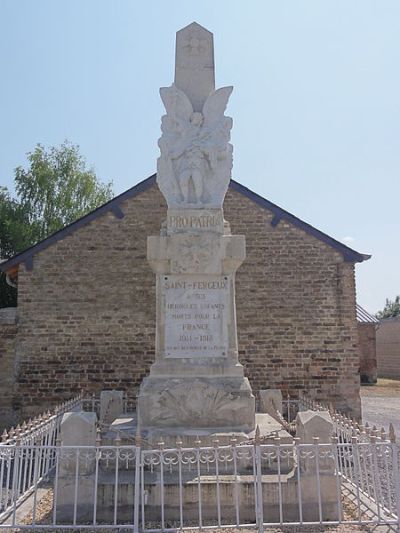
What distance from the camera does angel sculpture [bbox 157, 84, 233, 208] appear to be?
7.02 m

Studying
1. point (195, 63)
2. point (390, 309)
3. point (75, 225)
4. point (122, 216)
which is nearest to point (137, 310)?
point (122, 216)

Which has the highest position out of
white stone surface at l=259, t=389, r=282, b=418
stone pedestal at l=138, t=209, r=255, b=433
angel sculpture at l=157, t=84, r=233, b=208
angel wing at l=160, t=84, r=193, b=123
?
angel wing at l=160, t=84, r=193, b=123

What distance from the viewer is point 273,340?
11.6 metres

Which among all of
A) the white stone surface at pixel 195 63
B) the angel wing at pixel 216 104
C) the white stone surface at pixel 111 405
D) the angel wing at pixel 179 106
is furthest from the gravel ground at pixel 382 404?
the white stone surface at pixel 195 63

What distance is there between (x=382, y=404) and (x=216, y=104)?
45.2ft

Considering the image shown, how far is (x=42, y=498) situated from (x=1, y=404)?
583cm

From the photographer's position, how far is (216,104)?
23.8ft

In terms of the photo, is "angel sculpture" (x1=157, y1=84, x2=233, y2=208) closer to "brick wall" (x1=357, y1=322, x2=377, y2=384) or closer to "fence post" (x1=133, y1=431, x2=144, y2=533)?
"fence post" (x1=133, y1=431, x2=144, y2=533)

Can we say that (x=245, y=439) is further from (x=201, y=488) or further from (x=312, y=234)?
(x=312, y=234)

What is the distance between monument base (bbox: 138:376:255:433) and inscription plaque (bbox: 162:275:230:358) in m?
0.46

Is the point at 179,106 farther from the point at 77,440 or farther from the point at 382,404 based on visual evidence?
the point at 382,404

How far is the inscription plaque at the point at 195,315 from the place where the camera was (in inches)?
259

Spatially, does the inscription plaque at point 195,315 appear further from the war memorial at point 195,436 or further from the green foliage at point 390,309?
the green foliage at point 390,309

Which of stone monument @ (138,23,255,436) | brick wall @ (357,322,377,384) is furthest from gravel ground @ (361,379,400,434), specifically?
stone monument @ (138,23,255,436)
